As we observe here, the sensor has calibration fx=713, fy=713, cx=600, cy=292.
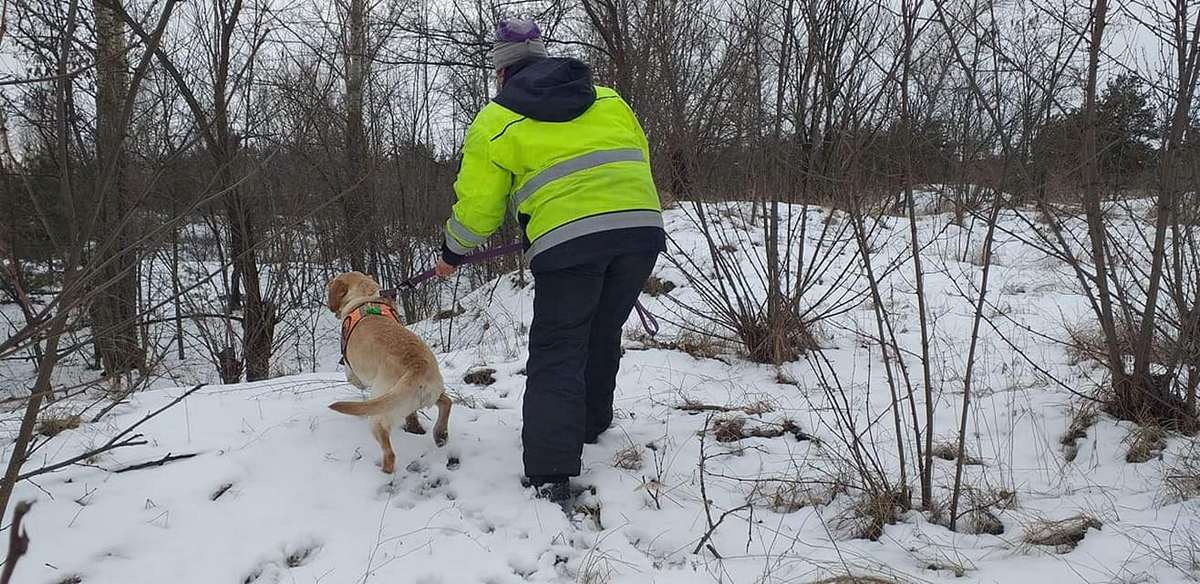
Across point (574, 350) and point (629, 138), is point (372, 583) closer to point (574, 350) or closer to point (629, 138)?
point (574, 350)

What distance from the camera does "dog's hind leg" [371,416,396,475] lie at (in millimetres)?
3053

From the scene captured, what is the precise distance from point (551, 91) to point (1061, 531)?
8.15 feet

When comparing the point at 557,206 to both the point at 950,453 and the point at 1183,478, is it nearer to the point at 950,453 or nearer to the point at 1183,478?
the point at 950,453

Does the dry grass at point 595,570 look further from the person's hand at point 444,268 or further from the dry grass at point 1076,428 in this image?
the dry grass at point 1076,428

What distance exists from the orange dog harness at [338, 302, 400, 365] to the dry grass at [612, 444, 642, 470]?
4.61ft

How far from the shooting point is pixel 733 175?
29.8 ft

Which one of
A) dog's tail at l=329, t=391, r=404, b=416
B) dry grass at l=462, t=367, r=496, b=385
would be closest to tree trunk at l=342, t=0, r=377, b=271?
dry grass at l=462, t=367, r=496, b=385

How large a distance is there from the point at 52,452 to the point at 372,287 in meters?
1.65

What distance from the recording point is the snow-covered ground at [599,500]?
8.06 ft

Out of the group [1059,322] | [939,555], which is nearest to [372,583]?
[939,555]

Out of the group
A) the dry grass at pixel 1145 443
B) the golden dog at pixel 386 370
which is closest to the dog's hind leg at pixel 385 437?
the golden dog at pixel 386 370

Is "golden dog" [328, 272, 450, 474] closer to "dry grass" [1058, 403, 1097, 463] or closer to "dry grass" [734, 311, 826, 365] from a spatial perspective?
"dry grass" [734, 311, 826, 365]

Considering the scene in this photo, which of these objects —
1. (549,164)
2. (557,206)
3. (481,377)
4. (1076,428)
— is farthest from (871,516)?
(481,377)

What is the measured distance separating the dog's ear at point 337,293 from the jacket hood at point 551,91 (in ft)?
6.00
